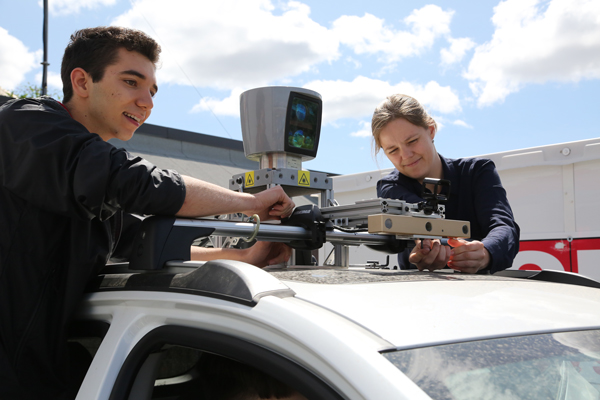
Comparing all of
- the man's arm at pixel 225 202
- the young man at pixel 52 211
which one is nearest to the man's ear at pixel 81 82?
the young man at pixel 52 211

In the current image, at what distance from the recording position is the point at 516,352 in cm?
93

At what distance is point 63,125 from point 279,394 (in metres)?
0.91

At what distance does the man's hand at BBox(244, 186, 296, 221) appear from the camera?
1747 mm

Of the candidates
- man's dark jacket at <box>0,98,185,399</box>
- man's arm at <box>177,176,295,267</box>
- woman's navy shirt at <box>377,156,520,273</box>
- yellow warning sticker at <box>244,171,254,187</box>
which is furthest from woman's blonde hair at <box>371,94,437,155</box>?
man's dark jacket at <box>0,98,185,399</box>

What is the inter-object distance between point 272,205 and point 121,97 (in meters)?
0.62

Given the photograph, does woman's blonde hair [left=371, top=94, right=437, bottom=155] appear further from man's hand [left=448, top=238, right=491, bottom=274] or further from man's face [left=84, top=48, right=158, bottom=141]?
man's face [left=84, top=48, right=158, bottom=141]

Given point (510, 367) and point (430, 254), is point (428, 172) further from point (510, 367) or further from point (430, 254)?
point (510, 367)

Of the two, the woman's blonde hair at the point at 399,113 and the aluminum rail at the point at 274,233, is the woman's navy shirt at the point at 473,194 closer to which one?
the woman's blonde hair at the point at 399,113

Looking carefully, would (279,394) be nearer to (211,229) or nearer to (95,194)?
(211,229)

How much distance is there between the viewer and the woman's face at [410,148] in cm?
253

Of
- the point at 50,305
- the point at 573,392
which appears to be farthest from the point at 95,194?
the point at 573,392

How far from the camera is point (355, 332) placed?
33.9 inches

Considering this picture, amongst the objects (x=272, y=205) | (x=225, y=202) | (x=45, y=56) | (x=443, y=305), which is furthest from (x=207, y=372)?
(x=45, y=56)

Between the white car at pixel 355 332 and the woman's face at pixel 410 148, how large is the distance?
4.02 ft
